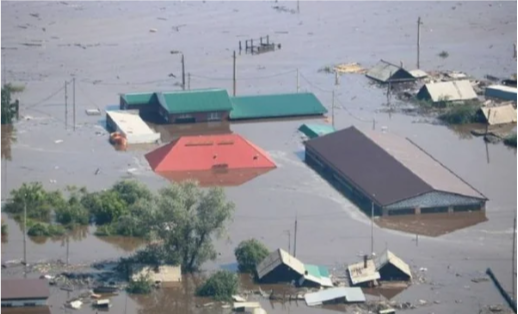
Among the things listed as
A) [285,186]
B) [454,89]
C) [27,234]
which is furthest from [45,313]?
[454,89]

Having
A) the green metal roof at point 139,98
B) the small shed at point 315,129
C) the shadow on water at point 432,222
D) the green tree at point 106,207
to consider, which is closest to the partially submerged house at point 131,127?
the green metal roof at point 139,98

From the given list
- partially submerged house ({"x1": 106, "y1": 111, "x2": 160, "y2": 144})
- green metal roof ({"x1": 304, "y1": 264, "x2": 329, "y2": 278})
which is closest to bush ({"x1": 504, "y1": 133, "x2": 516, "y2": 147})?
partially submerged house ({"x1": 106, "y1": 111, "x2": 160, "y2": 144})

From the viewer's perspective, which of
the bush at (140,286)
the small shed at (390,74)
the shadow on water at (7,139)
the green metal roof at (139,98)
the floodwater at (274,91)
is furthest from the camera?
the small shed at (390,74)

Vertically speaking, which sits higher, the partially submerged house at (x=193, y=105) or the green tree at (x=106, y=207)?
the partially submerged house at (x=193, y=105)

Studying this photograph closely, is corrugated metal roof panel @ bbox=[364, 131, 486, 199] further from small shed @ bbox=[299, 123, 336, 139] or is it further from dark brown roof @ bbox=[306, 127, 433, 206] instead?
small shed @ bbox=[299, 123, 336, 139]

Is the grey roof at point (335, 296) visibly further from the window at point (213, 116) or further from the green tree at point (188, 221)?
the window at point (213, 116)

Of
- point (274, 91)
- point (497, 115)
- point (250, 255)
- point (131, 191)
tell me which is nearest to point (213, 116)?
point (274, 91)

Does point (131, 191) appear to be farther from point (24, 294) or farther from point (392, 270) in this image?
point (392, 270)
